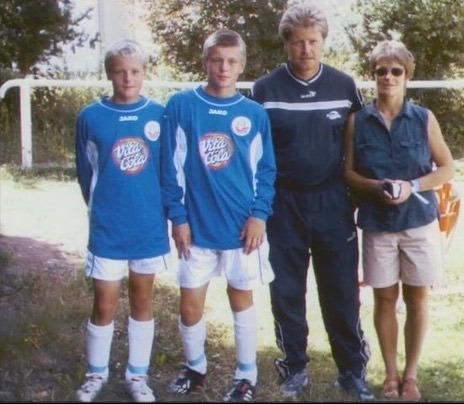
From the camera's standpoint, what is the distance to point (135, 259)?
399 cm

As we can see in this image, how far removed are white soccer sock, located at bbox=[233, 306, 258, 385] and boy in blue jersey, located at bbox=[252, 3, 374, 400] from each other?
0.77 ft

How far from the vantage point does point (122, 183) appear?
3.93m

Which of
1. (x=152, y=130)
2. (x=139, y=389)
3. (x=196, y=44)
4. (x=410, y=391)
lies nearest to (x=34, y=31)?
(x=196, y=44)

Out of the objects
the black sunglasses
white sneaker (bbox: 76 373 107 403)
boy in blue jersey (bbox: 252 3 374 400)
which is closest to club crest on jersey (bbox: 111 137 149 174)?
boy in blue jersey (bbox: 252 3 374 400)

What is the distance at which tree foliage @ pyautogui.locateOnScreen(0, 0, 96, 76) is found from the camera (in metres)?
12.3

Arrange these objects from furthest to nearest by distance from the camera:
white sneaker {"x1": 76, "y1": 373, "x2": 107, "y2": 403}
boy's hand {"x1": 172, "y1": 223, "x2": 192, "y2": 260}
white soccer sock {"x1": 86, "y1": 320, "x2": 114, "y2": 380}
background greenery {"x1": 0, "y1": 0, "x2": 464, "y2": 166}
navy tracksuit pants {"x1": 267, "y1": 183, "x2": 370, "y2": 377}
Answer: background greenery {"x1": 0, "y1": 0, "x2": 464, "y2": 166} → navy tracksuit pants {"x1": 267, "y1": 183, "x2": 370, "y2": 377} → white soccer sock {"x1": 86, "y1": 320, "x2": 114, "y2": 380} → boy's hand {"x1": 172, "y1": 223, "x2": 192, "y2": 260} → white sneaker {"x1": 76, "y1": 373, "x2": 107, "y2": 403}

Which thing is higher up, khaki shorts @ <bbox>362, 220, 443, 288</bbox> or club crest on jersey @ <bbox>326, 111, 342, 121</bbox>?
club crest on jersey @ <bbox>326, 111, 342, 121</bbox>

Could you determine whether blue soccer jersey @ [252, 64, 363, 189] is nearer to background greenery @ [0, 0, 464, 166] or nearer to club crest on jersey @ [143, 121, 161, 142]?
club crest on jersey @ [143, 121, 161, 142]

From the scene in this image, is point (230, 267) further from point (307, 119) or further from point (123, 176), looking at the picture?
point (307, 119)

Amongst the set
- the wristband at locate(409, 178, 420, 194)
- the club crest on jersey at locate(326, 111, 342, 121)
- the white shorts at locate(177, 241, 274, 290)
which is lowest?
the white shorts at locate(177, 241, 274, 290)

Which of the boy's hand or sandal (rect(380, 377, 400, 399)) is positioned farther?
sandal (rect(380, 377, 400, 399))

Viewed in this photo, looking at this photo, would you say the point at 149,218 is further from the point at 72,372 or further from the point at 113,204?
the point at 72,372

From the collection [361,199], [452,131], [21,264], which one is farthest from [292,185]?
[452,131]

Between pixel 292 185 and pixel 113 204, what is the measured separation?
0.82 m
